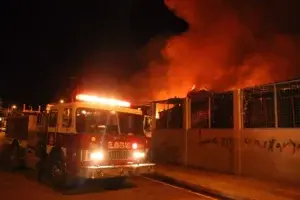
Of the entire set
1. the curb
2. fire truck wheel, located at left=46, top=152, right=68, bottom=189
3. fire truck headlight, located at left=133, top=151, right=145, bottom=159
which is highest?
fire truck headlight, located at left=133, top=151, right=145, bottom=159

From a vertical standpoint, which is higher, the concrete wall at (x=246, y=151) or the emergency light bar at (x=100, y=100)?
the emergency light bar at (x=100, y=100)

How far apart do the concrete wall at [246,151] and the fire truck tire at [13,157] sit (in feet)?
21.2

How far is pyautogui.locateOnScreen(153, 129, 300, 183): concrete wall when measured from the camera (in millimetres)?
10992

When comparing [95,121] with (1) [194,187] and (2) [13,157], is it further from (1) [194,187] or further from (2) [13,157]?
(2) [13,157]

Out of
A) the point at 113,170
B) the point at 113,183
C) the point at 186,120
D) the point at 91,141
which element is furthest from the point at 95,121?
the point at 186,120

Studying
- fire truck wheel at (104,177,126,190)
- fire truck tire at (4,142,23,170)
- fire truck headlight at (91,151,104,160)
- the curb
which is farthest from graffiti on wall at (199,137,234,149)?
fire truck tire at (4,142,23,170)

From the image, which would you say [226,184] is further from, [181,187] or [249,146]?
[249,146]

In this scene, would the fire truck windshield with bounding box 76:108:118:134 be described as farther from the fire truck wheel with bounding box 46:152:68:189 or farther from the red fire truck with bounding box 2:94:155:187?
the fire truck wheel with bounding box 46:152:68:189

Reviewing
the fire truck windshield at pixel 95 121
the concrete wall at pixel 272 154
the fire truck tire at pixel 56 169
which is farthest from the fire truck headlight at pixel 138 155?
the concrete wall at pixel 272 154

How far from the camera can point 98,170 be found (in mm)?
8594

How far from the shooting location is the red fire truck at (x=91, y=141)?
8664mm

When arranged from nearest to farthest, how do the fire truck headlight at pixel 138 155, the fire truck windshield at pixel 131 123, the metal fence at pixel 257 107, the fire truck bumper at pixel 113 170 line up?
1. the fire truck bumper at pixel 113 170
2. the fire truck headlight at pixel 138 155
3. the fire truck windshield at pixel 131 123
4. the metal fence at pixel 257 107

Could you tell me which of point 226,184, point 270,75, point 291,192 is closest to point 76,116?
point 226,184

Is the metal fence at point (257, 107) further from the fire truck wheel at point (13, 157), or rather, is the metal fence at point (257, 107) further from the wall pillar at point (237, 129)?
the fire truck wheel at point (13, 157)
